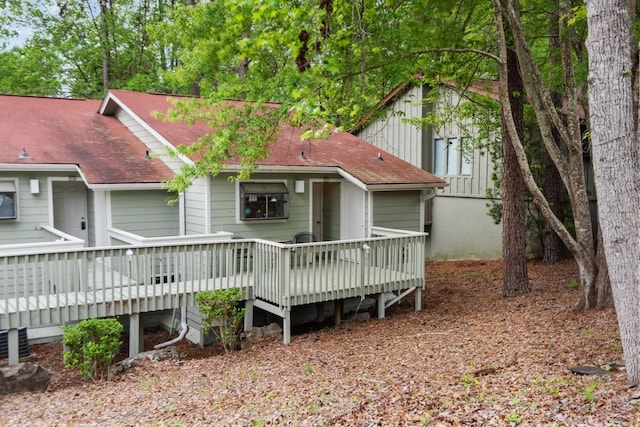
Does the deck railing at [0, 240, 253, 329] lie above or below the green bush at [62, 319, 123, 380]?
above

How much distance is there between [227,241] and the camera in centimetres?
895

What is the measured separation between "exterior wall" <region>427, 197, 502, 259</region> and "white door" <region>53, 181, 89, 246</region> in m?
10.2

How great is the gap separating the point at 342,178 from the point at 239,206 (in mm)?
2659

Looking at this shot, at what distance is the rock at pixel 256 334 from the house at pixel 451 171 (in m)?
7.67

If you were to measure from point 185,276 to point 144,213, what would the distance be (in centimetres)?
291

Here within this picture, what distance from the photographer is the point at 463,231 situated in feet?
52.4

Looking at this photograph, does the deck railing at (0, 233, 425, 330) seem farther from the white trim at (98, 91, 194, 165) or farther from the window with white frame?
the window with white frame

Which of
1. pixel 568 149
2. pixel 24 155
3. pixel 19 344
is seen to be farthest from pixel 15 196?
pixel 568 149

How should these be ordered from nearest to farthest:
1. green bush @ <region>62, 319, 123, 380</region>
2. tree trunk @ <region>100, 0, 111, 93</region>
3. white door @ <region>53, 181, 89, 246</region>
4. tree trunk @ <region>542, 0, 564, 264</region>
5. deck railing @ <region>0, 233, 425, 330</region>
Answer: green bush @ <region>62, 319, 123, 380</region> → deck railing @ <region>0, 233, 425, 330</region> → white door @ <region>53, 181, 89, 246</region> → tree trunk @ <region>542, 0, 564, 264</region> → tree trunk @ <region>100, 0, 111, 93</region>

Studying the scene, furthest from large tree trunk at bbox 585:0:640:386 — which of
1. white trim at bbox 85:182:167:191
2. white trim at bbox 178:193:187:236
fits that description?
white trim at bbox 178:193:187:236

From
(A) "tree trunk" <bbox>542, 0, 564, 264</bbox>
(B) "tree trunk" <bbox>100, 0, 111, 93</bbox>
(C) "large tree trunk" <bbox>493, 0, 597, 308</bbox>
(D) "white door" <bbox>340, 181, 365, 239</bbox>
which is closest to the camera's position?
→ (C) "large tree trunk" <bbox>493, 0, 597, 308</bbox>

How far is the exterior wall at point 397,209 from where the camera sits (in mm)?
11867

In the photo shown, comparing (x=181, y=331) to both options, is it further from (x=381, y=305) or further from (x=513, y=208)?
(x=513, y=208)

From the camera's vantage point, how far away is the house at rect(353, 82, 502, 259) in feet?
49.6
